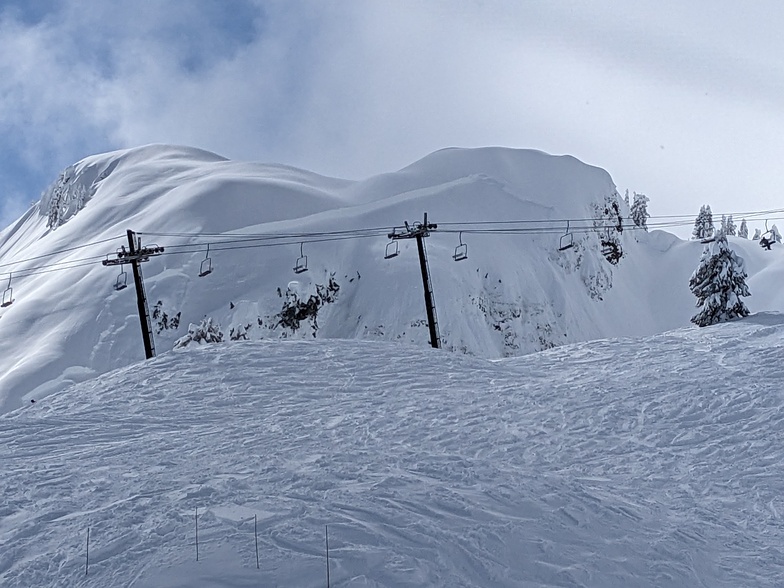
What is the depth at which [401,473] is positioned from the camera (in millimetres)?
10430

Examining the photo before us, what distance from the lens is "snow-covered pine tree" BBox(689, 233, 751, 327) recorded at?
2820 cm

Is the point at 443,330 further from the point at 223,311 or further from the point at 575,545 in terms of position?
the point at 575,545

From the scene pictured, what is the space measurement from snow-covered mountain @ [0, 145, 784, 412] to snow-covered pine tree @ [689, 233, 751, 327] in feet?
89.3

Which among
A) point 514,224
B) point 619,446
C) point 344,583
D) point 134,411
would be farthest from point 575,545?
point 514,224

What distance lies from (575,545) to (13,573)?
5.94m

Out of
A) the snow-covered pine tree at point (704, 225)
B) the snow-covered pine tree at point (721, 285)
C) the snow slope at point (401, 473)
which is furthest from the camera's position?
the snow-covered pine tree at point (704, 225)

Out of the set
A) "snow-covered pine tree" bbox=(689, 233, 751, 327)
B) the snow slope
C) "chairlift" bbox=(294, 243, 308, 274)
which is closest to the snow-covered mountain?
"chairlift" bbox=(294, 243, 308, 274)

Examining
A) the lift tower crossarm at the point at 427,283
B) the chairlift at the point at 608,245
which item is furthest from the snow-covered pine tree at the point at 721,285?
the chairlift at the point at 608,245

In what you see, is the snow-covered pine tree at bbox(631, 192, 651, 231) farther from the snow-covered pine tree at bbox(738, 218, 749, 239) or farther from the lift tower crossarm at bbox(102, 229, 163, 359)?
the lift tower crossarm at bbox(102, 229, 163, 359)

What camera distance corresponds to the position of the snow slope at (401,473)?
766cm

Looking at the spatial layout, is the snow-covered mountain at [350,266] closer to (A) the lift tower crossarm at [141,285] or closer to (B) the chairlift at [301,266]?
(B) the chairlift at [301,266]

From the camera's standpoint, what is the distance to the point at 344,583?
6.99 meters

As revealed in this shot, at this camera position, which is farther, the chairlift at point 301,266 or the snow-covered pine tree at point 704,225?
the snow-covered pine tree at point 704,225

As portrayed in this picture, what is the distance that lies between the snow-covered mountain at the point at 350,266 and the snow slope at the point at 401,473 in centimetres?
3500
